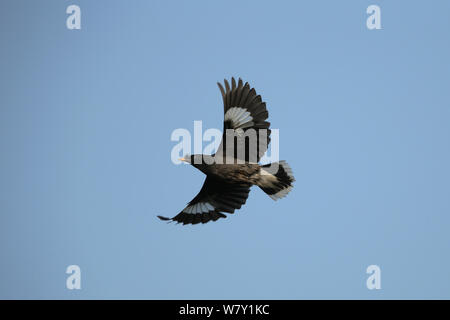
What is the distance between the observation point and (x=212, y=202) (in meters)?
10.7

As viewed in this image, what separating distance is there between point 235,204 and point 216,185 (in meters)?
0.48

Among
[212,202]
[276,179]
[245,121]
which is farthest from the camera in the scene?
[212,202]

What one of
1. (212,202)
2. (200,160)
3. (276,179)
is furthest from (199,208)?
(276,179)

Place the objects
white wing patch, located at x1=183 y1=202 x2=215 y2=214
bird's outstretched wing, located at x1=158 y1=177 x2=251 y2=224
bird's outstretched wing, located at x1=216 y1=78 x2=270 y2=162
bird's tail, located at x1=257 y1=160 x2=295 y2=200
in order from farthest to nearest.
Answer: white wing patch, located at x1=183 y1=202 x2=215 y2=214 → bird's outstretched wing, located at x1=158 y1=177 x2=251 y2=224 → bird's tail, located at x1=257 y1=160 x2=295 y2=200 → bird's outstretched wing, located at x1=216 y1=78 x2=270 y2=162

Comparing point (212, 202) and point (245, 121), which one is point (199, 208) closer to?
point (212, 202)

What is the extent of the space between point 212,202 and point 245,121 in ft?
6.34

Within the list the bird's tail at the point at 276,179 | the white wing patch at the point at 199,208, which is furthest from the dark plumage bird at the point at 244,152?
the white wing patch at the point at 199,208

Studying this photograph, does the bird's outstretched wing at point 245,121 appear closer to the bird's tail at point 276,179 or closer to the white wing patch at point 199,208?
the bird's tail at point 276,179

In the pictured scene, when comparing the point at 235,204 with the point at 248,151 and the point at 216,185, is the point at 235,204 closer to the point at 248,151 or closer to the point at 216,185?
the point at 216,185

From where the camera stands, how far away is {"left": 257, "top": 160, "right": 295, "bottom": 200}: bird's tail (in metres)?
9.77

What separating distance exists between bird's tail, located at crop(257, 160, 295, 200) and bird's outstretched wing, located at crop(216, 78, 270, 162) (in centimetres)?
31

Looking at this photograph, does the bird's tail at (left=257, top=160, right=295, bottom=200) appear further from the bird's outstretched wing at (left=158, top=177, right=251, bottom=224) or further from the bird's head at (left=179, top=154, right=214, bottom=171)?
the bird's head at (left=179, top=154, right=214, bottom=171)

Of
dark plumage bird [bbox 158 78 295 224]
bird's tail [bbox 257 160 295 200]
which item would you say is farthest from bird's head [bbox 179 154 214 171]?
bird's tail [bbox 257 160 295 200]
